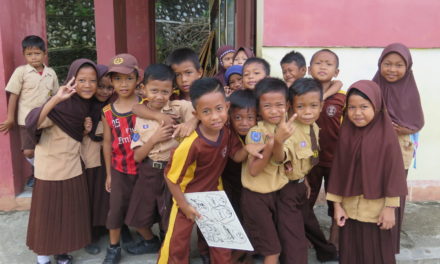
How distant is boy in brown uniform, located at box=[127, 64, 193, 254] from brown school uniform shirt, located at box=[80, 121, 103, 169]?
0.44m

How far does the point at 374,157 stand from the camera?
90.5 inches

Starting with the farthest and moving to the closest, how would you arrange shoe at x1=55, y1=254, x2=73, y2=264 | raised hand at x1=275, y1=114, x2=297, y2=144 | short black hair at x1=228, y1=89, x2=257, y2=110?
shoe at x1=55, y1=254, x2=73, y2=264 → short black hair at x1=228, y1=89, x2=257, y2=110 → raised hand at x1=275, y1=114, x2=297, y2=144

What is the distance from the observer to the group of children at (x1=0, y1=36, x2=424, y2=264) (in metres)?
2.30

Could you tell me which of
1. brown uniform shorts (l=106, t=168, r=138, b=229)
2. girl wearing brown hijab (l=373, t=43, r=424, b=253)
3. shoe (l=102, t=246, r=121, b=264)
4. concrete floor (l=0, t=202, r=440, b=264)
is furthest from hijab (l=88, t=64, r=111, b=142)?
girl wearing brown hijab (l=373, t=43, r=424, b=253)

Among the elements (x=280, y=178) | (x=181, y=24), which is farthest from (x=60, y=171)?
(x=181, y=24)

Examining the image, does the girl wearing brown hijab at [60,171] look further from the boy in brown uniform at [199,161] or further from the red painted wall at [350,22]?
the red painted wall at [350,22]

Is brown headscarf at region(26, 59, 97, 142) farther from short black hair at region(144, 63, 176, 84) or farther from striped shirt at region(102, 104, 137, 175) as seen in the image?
short black hair at region(144, 63, 176, 84)

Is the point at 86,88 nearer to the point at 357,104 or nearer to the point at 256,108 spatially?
the point at 256,108

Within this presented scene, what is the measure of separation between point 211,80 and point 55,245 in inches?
64.8

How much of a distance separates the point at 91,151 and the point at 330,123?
72.4 inches

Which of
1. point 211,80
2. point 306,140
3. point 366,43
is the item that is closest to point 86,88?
point 211,80

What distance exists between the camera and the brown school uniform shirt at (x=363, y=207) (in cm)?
236

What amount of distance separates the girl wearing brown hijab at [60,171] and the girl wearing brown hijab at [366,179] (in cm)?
179

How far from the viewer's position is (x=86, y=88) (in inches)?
106
